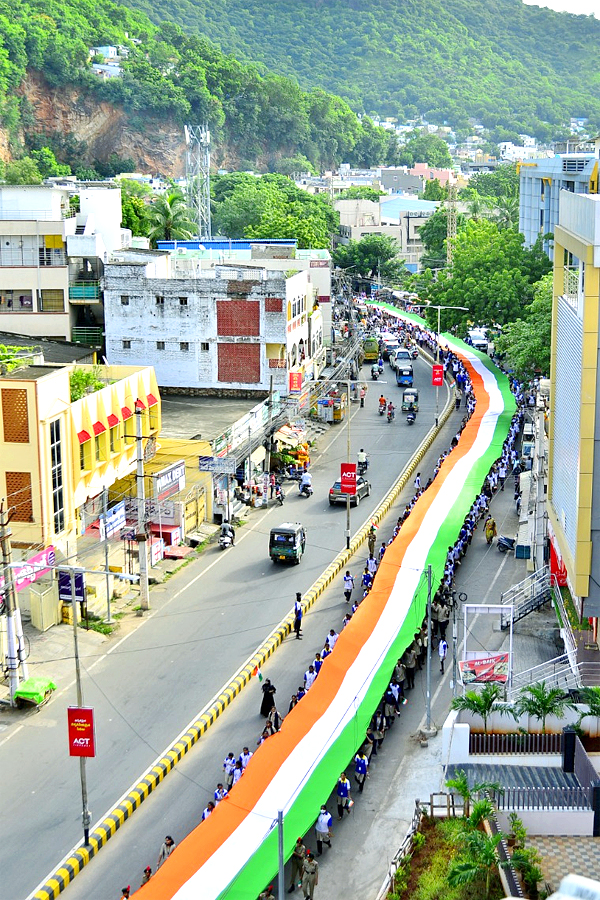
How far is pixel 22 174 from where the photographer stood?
14300 centimetres

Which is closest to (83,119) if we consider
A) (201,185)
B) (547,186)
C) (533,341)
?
(201,185)

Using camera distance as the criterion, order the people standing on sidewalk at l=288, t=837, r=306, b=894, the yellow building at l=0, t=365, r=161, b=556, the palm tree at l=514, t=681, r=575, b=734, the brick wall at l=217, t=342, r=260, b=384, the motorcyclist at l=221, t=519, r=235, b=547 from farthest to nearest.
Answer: the brick wall at l=217, t=342, r=260, b=384
the motorcyclist at l=221, t=519, r=235, b=547
the yellow building at l=0, t=365, r=161, b=556
the palm tree at l=514, t=681, r=575, b=734
the people standing on sidewalk at l=288, t=837, r=306, b=894

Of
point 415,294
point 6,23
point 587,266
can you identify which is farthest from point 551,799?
point 6,23

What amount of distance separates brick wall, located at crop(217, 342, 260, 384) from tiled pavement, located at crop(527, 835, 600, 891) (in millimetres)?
41599

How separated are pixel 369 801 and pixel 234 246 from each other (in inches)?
2611

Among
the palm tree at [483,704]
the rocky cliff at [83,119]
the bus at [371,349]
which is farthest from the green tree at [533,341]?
the rocky cliff at [83,119]

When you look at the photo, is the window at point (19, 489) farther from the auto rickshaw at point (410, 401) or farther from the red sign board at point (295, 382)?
the auto rickshaw at point (410, 401)

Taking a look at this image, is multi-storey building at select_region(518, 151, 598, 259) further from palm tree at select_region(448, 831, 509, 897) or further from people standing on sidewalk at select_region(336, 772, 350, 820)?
palm tree at select_region(448, 831, 509, 897)

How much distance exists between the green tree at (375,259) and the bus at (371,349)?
4195 cm

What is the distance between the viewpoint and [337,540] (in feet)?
165

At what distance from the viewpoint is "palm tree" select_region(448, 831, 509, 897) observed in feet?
76.4

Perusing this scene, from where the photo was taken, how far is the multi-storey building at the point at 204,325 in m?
65.4

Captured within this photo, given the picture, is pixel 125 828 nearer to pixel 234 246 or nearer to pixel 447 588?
pixel 447 588

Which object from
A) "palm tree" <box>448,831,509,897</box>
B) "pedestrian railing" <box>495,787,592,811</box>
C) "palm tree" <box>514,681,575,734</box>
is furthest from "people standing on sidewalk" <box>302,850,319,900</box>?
"palm tree" <box>514,681,575,734</box>
